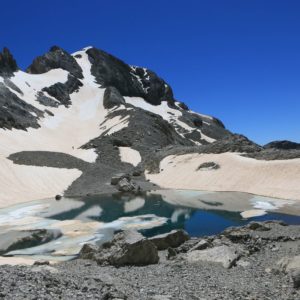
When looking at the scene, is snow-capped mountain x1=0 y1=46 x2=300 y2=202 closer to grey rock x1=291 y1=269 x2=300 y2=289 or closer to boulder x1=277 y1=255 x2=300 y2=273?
boulder x1=277 y1=255 x2=300 y2=273

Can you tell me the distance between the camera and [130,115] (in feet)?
359

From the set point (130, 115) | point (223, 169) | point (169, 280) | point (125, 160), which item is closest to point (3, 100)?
point (130, 115)

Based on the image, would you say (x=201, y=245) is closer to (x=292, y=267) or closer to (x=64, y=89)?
(x=292, y=267)

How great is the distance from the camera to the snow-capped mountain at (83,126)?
207 feet

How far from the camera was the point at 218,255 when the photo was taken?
64.9ft

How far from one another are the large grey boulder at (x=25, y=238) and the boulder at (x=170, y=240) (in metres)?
9.54

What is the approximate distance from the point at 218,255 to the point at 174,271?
2.78m

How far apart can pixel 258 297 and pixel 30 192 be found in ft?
144

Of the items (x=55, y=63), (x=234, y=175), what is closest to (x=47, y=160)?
(x=234, y=175)

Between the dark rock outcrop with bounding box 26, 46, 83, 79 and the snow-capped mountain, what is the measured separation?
389mm

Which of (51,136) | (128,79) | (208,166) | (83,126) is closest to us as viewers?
(208,166)

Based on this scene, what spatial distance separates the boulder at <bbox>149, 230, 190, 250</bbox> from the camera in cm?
2427

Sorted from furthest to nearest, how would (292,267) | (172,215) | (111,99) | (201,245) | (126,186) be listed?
(111,99)
(126,186)
(172,215)
(201,245)
(292,267)

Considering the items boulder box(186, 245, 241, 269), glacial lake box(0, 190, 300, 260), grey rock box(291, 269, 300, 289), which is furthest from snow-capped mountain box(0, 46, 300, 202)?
grey rock box(291, 269, 300, 289)
